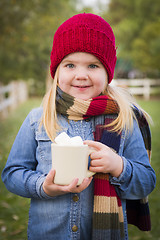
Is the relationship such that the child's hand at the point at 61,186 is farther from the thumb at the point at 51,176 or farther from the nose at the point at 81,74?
the nose at the point at 81,74

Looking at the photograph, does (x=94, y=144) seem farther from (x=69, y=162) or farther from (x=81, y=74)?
(x=81, y=74)

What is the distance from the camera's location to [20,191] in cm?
164

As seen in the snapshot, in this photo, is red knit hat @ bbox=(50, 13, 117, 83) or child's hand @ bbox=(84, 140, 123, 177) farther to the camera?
red knit hat @ bbox=(50, 13, 117, 83)

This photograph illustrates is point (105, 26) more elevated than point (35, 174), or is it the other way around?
point (105, 26)

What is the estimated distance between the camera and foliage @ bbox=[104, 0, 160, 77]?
1034 centimetres

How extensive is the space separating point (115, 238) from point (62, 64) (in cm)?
107

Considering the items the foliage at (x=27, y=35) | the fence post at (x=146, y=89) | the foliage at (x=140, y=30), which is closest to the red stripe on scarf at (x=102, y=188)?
the foliage at (x=27, y=35)

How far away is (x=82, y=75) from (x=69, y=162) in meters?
0.59

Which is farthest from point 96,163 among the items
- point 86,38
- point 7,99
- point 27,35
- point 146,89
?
point 146,89

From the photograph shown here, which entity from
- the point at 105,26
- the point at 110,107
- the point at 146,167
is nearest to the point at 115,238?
the point at 146,167

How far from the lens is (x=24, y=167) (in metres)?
1.68

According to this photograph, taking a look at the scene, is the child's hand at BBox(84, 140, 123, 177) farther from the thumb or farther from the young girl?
the thumb

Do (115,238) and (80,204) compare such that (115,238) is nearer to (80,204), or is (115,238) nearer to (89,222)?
(89,222)

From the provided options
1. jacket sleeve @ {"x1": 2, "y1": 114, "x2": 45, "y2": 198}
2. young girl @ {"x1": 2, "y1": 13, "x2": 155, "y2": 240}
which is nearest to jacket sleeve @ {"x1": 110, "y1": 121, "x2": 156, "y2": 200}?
young girl @ {"x1": 2, "y1": 13, "x2": 155, "y2": 240}
